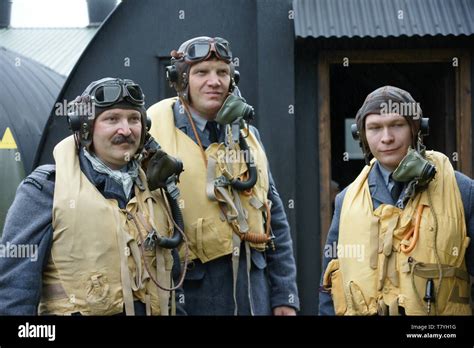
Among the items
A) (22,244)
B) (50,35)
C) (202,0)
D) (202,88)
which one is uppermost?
(50,35)

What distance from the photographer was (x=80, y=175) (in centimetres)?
342

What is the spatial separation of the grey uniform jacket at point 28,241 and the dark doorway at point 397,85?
3350 millimetres

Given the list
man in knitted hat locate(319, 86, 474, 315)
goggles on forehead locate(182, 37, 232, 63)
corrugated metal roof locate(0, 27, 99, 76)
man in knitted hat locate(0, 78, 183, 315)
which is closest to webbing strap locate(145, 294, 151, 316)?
man in knitted hat locate(0, 78, 183, 315)

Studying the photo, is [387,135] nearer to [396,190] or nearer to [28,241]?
[396,190]

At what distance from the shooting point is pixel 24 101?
873 cm

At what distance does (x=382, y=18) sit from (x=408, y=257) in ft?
10.2

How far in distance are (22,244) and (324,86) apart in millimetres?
3475

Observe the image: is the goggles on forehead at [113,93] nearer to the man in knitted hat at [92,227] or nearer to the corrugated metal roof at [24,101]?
the man in knitted hat at [92,227]

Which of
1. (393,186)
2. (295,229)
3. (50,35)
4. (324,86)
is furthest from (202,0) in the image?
(50,35)
